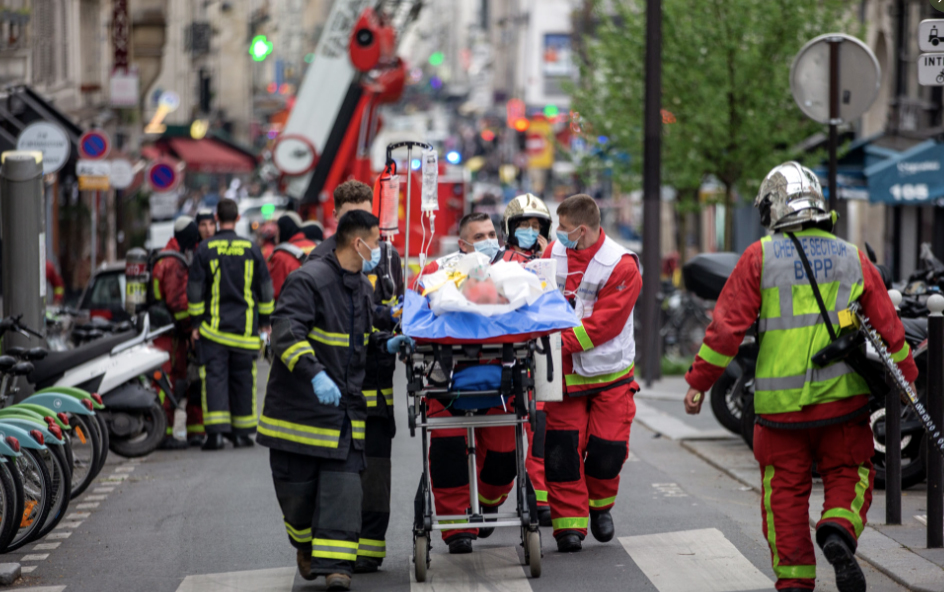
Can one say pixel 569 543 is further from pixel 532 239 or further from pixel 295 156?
pixel 295 156

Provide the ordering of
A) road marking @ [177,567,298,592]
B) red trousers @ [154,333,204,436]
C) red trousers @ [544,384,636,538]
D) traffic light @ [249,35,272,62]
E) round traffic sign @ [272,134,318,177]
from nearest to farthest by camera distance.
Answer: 1. road marking @ [177,567,298,592]
2. red trousers @ [544,384,636,538]
3. red trousers @ [154,333,204,436]
4. round traffic sign @ [272,134,318,177]
5. traffic light @ [249,35,272,62]

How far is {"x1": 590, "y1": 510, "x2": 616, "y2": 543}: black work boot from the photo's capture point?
7.11 metres

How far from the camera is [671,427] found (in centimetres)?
1215

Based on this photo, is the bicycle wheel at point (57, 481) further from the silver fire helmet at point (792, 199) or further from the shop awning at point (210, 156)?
the shop awning at point (210, 156)

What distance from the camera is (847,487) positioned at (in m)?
5.59

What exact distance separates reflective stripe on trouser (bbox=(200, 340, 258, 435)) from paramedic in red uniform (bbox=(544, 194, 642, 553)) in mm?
4584

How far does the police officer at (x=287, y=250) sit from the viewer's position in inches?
472

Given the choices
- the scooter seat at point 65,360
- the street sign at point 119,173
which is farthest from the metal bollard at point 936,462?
the street sign at point 119,173

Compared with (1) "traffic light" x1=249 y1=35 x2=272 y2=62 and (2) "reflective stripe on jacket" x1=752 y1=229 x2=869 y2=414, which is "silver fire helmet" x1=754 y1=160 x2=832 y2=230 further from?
(1) "traffic light" x1=249 y1=35 x2=272 y2=62

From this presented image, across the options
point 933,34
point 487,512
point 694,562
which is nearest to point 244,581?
point 487,512

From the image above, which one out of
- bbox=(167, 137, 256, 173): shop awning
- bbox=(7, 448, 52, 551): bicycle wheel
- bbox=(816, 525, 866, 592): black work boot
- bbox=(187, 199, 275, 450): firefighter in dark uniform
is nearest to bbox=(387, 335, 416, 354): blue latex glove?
Answer: bbox=(816, 525, 866, 592): black work boot

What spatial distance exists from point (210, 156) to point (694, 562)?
35004mm

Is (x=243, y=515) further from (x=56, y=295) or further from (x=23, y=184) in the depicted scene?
(x=56, y=295)

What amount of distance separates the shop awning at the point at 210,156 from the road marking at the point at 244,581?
33179 millimetres
